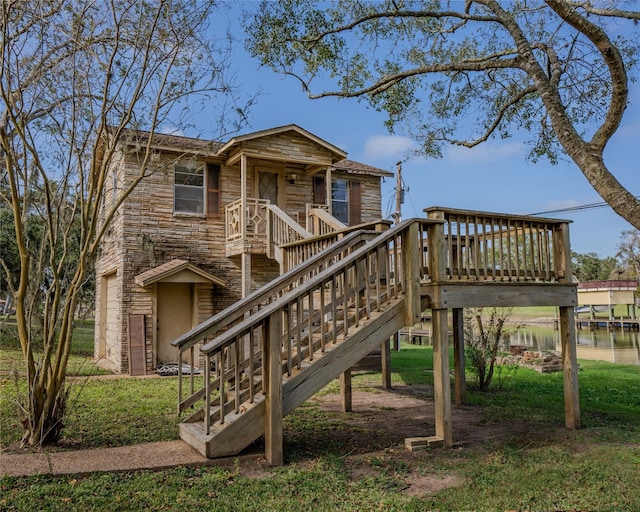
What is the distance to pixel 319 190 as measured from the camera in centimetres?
1550

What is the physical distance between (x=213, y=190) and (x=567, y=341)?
9.78 meters

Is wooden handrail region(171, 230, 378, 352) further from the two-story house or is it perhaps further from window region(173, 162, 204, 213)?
window region(173, 162, 204, 213)

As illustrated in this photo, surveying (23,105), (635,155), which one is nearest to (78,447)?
(23,105)

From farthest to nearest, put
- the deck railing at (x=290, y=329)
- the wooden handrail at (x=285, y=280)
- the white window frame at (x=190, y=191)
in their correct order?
the white window frame at (x=190, y=191) → the wooden handrail at (x=285, y=280) → the deck railing at (x=290, y=329)

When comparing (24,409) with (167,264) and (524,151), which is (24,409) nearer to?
(167,264)

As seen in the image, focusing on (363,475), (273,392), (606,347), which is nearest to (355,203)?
(273,392)

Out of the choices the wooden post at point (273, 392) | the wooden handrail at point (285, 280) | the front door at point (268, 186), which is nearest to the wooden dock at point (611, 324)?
the front door at point (268, 186)

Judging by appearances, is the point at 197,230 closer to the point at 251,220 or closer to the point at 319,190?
the point at 251,220

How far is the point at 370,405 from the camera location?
340 inches

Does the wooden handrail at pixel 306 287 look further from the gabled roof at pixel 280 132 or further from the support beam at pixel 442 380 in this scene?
the gabled roof at pixel 280 132

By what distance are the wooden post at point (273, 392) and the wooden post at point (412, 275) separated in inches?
69.3

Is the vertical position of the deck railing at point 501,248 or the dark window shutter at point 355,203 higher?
the dark window shutter at point 355,203

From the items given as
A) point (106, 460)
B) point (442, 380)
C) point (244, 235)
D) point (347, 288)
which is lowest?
point (106, 460)

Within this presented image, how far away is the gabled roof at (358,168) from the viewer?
52.4 feet
